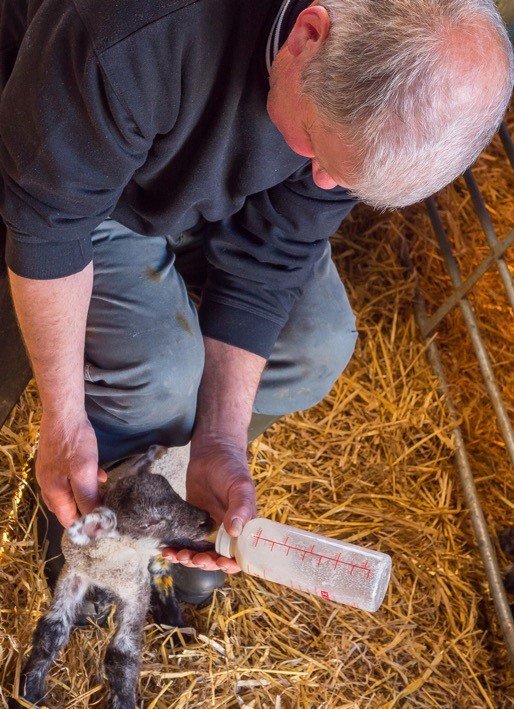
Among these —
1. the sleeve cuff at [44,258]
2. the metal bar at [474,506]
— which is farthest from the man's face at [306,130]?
the metal bar at [474,506]

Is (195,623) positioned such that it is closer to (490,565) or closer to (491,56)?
(490,565)

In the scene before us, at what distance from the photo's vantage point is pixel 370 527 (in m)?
2.68

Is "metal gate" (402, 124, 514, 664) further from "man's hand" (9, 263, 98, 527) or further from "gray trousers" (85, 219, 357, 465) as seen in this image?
"man's hand" (9, 263, 98, 527)

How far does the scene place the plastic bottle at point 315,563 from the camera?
149 centimetres

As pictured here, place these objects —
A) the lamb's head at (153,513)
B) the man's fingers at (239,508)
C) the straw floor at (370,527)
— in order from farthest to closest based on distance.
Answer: the straw floor at (370,527) < the lamb's head at (153,513) < the man's fingers at (239,508)

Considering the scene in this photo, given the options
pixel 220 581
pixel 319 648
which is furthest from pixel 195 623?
pixel 319 648

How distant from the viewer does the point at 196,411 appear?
2.04m

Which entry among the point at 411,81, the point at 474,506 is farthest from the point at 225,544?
the point at 474,506

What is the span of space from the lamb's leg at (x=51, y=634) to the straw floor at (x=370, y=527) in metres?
0.10

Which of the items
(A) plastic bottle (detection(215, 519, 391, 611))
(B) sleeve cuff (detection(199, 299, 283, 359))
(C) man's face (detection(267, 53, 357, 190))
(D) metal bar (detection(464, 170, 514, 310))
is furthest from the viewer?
(D) metal bar (detection(464, 170, 514, 310))

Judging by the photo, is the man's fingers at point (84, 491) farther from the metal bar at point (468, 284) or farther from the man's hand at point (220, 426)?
the metal bar at point (468, 284)

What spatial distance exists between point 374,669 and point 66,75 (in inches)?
73.0

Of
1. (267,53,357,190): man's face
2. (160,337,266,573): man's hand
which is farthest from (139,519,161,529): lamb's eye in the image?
(267,53,357,190): man's face

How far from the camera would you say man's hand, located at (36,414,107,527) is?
166 cm
